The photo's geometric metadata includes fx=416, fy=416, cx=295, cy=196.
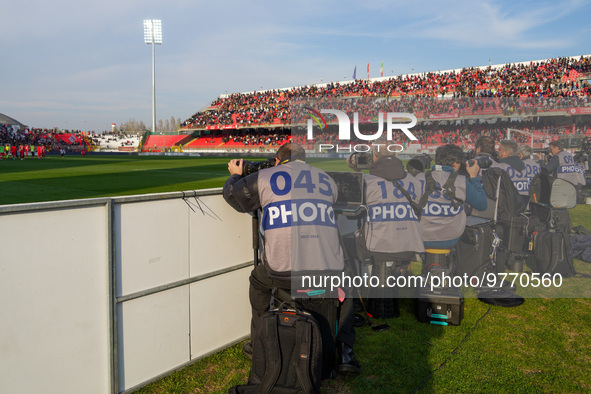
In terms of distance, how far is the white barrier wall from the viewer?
266cm

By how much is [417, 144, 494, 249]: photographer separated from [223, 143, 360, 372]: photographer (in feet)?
6.43

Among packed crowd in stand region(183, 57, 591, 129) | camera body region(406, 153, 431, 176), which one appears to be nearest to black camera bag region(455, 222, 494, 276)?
camera body region(406, 153, 431, 176)

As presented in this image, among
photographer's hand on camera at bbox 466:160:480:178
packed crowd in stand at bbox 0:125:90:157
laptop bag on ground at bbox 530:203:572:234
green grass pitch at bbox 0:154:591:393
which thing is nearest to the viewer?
green grass pitch at bbox 0:154:591:393

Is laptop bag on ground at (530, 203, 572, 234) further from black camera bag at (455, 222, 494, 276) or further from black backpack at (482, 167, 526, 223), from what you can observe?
black camera bag at (455, 222, 494, 276)

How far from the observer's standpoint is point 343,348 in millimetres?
3607

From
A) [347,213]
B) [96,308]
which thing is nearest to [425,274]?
[347,213]

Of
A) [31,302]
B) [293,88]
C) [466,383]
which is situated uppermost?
[293,88]

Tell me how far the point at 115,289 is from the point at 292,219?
1.44 m

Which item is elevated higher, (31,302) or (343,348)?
(31,302)

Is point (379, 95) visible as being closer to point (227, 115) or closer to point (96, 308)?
point (227, 115)

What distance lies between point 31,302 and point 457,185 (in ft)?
14.0

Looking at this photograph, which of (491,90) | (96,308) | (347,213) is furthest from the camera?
(491,90)

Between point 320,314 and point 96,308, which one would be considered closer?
point 96,308

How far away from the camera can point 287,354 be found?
2.90 metres
